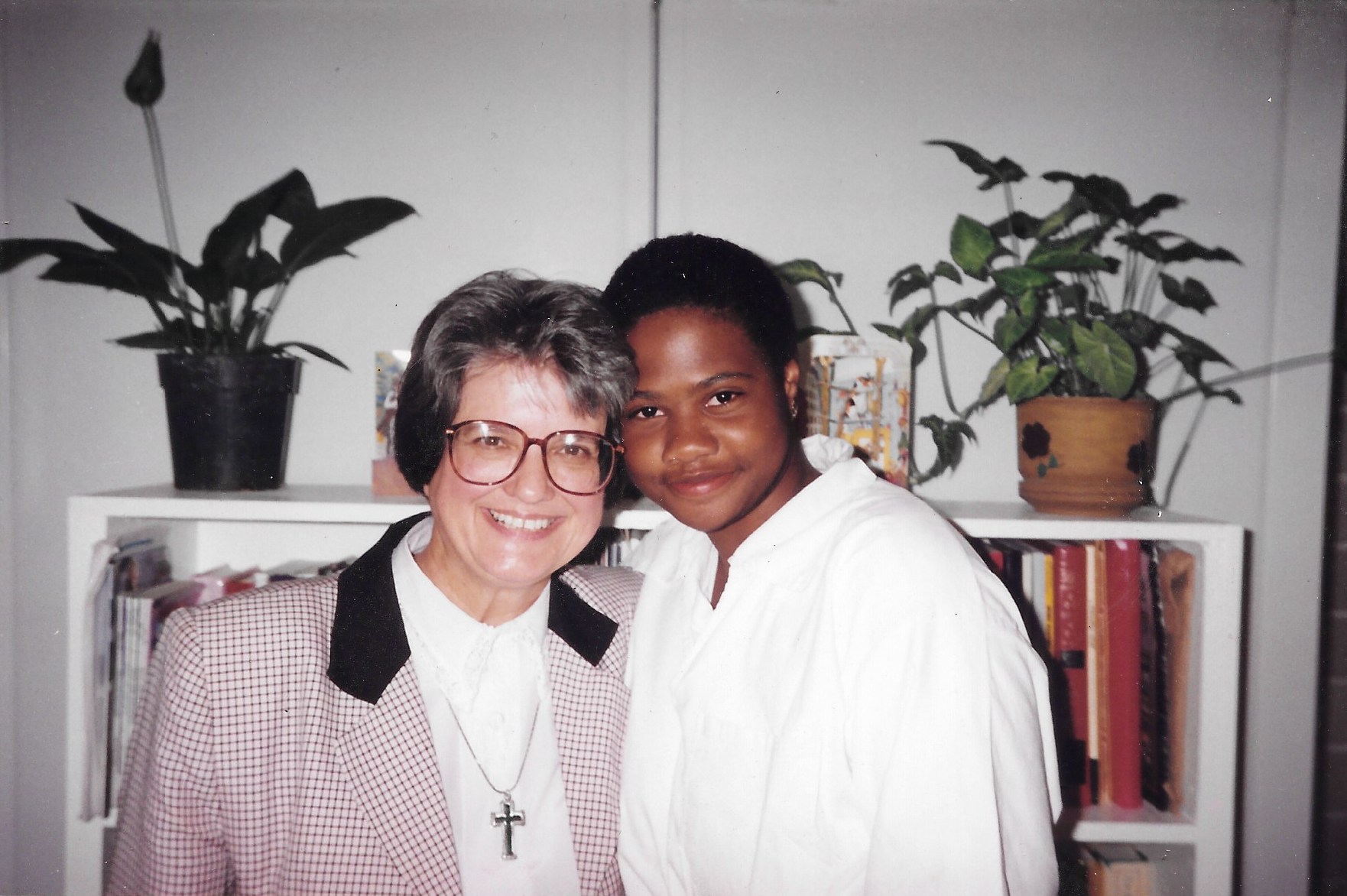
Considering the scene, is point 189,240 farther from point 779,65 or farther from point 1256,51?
point 1256,51

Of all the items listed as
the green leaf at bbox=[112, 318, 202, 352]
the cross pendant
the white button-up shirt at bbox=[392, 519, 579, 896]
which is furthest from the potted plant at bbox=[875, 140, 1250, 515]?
the green leaf at bbox=[112, 318, 202, 352]

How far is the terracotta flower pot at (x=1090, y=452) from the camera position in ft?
4.81

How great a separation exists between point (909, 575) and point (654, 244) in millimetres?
650

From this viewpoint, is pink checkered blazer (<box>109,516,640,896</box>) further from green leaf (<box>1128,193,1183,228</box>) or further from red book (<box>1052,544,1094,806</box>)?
green leaf (<box>1128,193,1183,228</box>)

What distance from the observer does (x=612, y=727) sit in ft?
4.37

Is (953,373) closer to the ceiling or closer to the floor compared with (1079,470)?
closer to the ceiling

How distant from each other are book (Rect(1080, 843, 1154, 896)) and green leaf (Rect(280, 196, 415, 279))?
6.76ft

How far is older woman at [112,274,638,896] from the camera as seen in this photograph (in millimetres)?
1148

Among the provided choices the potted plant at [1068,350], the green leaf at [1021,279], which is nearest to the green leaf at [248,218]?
the potted plant at [1068,350]

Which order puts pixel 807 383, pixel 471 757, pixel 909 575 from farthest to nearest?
1. pixel 807 383
2. pixel 471 757
3. pixel 909 575

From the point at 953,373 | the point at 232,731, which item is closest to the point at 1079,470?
the point at 953,373

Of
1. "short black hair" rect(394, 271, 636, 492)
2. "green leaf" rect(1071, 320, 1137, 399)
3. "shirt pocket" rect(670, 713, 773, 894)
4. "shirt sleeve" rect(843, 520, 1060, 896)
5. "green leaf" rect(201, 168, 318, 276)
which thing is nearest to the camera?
"shirt sleeve" rect(843, 520, 1060, 896)

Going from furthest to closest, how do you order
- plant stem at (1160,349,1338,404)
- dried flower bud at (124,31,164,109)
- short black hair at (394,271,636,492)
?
plant stem at (1160,349,1338,404) → dried flower bud at (124,31,164,109) → short black hair at (394,271,636,492)

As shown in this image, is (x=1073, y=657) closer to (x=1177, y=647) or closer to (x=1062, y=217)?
(x=1177, y=647)
